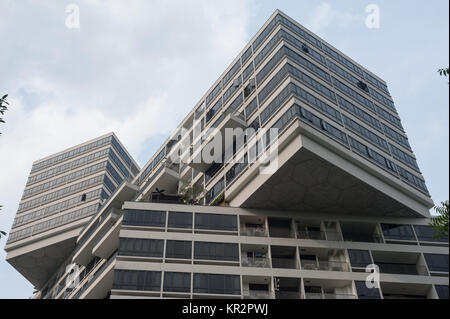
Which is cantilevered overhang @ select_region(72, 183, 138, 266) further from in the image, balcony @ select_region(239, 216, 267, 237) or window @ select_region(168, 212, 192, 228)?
balcony @ select_region(239, 216, 267, 237)

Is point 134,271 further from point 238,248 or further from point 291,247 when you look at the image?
point 291,247

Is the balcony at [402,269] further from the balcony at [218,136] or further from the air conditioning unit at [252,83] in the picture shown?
the air conditioning unit at [252,83]

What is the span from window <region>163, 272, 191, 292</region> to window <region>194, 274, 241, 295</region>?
65cm

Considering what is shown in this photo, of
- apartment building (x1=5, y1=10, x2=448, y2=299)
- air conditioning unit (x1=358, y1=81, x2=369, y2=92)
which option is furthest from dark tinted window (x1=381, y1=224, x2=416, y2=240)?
air conditioning unit (x1=358, y1=81, x2=369, y2=92)

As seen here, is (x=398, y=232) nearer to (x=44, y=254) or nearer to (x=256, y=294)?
(x=256, y=294)

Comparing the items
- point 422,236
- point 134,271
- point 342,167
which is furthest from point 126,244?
point 422,236

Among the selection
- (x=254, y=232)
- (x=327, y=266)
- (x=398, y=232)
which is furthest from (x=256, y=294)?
(x=398, y=232)

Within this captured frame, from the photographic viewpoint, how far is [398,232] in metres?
43.3

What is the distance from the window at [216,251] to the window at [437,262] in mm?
17362

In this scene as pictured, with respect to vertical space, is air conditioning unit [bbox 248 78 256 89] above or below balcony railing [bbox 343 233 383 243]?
above

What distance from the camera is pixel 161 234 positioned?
40406mm

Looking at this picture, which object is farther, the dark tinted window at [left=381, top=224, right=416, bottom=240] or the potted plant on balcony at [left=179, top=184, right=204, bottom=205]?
the potted plant on balcony at [left=179, top=184, right=204, bottom=205]

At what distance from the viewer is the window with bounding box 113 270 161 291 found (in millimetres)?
36625
